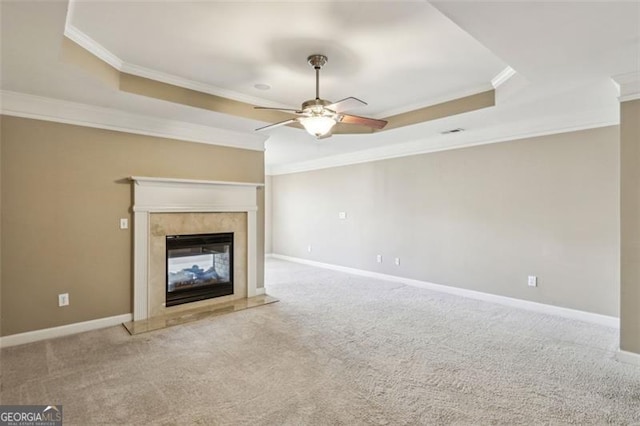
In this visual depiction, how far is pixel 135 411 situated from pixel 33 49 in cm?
268

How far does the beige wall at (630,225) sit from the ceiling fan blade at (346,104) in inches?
95.4

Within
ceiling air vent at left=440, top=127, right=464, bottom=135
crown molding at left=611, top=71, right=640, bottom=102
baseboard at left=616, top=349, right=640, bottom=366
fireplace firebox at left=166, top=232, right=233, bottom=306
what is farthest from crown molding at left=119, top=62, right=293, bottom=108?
baseboard at left=616, top=349, right=640, bottom=366

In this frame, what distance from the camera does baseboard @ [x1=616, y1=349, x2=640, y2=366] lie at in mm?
2818

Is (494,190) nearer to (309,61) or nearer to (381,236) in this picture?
(381,236)

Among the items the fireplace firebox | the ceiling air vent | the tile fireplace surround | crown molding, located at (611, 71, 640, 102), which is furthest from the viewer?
the ceiling air vent

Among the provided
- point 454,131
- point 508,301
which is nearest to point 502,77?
point 454,131

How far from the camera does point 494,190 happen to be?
186 inches

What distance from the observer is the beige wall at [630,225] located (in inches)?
112

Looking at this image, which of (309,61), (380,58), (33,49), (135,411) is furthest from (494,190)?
(33,49)

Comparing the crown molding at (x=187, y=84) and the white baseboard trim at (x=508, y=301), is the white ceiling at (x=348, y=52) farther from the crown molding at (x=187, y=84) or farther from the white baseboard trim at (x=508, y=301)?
the white baseboard trim at (x=508, y=301)

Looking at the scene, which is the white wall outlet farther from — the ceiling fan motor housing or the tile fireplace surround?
the ceiling fan motor housing

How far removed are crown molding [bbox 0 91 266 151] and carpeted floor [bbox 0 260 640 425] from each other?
235 cm

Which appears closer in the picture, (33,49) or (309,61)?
(33,49)

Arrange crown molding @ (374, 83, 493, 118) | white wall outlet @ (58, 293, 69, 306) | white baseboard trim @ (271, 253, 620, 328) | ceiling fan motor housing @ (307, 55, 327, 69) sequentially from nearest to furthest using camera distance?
ceiling fan motor housing @ (307, 55, 327, 69) → white wall outlet @ (58, 293, 69, 306) → crown molding @ (374, 83, 493, 118) → white baseboard trim @ (271, 253, 620, 328)
